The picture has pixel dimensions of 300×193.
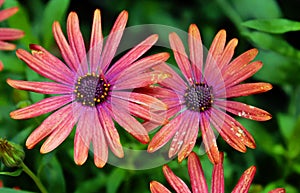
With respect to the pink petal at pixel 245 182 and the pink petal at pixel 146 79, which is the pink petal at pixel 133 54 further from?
the pink petal at pixel 245 182

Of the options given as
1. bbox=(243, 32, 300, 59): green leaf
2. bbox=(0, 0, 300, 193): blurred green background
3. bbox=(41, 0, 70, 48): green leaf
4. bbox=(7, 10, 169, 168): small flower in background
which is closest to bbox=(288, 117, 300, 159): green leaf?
bbox=(0, 0, 300, 193): blurred green background

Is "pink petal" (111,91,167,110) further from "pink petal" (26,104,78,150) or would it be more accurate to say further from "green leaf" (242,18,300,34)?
"green leaf" (242,18,300,34)

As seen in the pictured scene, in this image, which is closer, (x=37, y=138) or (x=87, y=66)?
(x=37, y=138)

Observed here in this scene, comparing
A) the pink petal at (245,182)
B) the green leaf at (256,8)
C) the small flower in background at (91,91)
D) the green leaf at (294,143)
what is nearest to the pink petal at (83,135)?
the small flower in background at (91,91)

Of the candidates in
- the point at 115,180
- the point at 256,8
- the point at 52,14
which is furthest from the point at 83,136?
the point at 256,8

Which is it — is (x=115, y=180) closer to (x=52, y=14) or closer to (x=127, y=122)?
(x=127, y=122)

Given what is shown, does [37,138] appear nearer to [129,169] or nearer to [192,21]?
[129,169]

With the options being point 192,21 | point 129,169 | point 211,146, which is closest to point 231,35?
point 192,21
